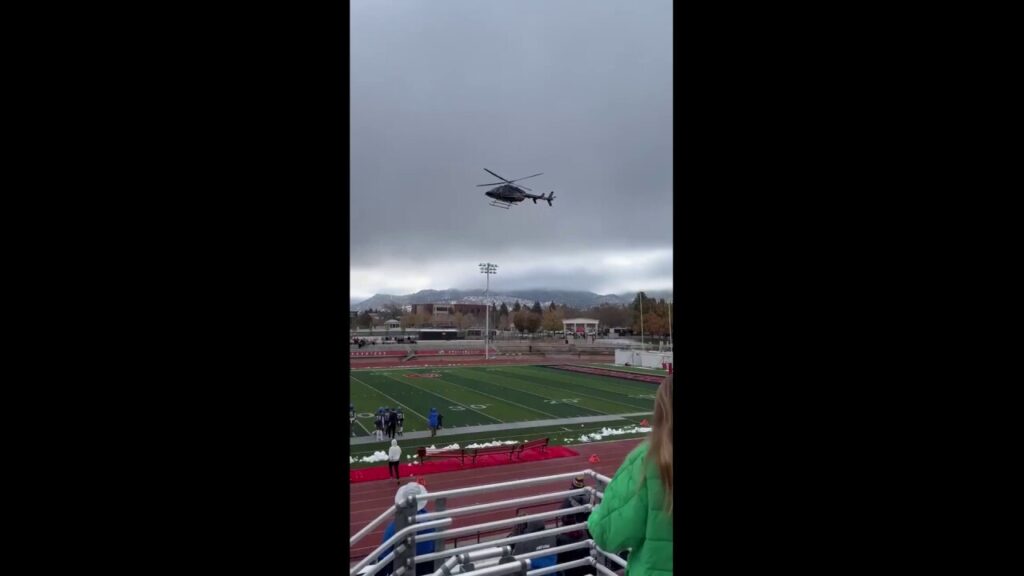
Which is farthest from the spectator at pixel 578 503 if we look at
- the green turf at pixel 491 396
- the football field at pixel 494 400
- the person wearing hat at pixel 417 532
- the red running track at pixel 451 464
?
the green turf at pixel 491 396

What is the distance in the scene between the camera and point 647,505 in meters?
0.87

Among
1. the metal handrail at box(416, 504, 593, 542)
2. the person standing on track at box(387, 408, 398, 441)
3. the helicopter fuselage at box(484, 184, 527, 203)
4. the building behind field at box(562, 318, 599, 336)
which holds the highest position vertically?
the helicopter fuselage at box(484, 184, 527, 203)

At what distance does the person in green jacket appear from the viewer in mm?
→ 849

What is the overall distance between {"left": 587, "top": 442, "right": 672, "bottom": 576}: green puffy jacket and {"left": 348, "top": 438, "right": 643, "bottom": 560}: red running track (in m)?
6.15

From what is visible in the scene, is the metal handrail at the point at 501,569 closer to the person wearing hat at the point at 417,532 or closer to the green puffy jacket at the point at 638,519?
the person wearing hat at the point at 417,532

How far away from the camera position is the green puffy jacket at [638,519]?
2.81 feet

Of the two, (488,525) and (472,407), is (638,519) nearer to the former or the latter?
(488,525)

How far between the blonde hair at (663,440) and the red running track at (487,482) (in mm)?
6262

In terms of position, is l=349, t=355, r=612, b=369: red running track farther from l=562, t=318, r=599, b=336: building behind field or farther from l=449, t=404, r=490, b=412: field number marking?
l=449, t=404, r=490, b=412: field number marking

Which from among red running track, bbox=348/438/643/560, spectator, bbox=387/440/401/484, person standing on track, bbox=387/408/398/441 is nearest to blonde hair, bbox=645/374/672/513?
red running track, bbox=348/438/643/560

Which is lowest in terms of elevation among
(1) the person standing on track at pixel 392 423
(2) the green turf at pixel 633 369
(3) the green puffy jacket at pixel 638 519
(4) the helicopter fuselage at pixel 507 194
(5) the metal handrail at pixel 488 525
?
(2) the green turf at pixel 633 369

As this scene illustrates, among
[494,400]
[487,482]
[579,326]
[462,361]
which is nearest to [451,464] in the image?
[487,482]
